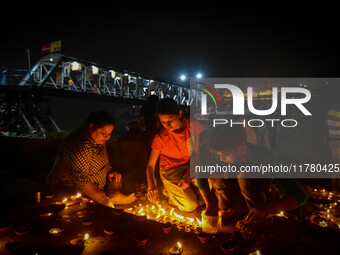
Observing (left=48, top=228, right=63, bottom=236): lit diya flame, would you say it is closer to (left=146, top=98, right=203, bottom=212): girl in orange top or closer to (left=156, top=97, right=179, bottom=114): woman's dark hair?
(left=146, top=98, right=203, bottom=212): girl in orange top

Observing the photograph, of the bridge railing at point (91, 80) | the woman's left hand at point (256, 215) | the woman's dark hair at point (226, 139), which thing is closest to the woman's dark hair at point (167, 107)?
the woman's dark hair at point (226, 139)

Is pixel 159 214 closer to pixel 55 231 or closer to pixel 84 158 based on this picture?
pixel 84 158

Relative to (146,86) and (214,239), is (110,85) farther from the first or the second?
(214,239)

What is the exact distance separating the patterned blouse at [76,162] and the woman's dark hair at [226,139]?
5.50ft

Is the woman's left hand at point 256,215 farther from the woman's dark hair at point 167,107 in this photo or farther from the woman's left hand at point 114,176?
the woman's left hand at point 114,176

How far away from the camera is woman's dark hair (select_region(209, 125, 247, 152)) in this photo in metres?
2.40

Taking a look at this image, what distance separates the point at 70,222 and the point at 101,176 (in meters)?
1.23

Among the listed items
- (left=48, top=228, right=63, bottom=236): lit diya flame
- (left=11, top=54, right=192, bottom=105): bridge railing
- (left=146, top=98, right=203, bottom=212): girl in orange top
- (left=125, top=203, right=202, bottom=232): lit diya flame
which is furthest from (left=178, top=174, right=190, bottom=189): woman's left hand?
(left=11, top=54, right=192, bottom=105): bridge railing

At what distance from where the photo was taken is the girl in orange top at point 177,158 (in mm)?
3402

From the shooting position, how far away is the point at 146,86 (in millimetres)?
41719

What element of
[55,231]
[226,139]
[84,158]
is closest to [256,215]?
[226,139]

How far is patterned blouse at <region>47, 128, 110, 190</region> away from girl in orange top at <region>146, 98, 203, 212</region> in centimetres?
87

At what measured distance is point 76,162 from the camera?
3.02 m

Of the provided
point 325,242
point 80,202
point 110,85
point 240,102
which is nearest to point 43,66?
point 110,85
